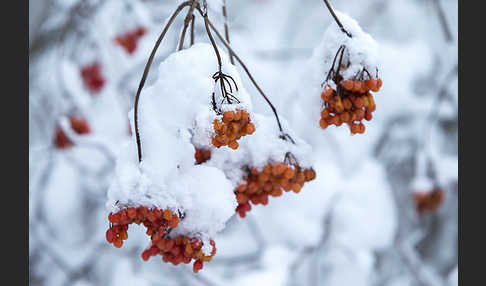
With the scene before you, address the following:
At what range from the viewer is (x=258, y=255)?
A: 2877mm

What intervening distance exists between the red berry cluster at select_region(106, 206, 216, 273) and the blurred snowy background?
1124mm

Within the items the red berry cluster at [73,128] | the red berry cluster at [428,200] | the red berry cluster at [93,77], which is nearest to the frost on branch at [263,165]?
the red berry cluster at [73,128]

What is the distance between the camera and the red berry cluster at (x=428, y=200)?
2658 millimetres

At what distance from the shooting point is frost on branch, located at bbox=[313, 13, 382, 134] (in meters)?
1.05

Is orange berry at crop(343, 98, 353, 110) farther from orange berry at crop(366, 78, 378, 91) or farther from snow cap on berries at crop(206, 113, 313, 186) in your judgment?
snow cap on berries at crop(206, 113, 313, 186)

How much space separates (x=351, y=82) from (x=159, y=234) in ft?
2.06

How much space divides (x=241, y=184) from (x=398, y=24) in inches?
154

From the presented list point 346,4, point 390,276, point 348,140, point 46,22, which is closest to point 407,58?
point 348,140

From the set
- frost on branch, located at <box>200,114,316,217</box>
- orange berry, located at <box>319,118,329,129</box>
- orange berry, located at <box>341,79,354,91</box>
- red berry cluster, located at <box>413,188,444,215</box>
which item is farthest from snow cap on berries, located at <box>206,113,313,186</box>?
red berry cluster, located at <box>413,188,444,215</box>

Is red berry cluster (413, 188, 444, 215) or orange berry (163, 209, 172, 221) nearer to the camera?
orange berry (163, 209, 172, 221)

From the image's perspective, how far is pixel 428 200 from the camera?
Answer: 8.77 feet

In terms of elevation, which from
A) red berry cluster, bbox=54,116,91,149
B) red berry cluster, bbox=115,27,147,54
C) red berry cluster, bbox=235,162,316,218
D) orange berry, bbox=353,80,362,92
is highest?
red berry cluster, bbox=115,27,147,54

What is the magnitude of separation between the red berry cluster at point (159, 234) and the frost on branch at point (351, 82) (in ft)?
1.54

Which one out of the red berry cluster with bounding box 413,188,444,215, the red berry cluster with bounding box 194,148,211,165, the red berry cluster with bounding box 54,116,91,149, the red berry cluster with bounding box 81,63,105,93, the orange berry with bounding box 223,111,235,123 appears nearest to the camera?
the orange berry with bounding box 223,111,235,123
